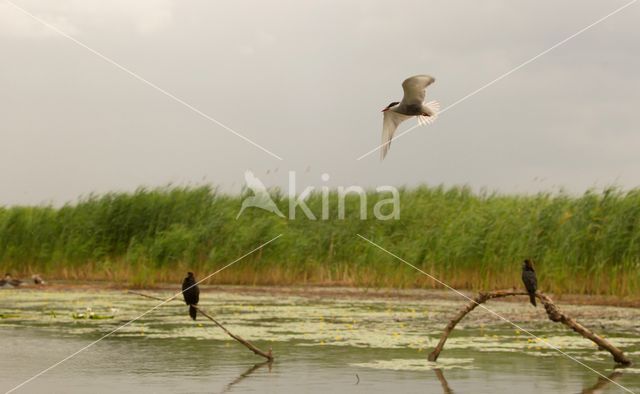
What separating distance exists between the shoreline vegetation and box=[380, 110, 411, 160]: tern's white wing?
623cm

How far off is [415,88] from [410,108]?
29cm

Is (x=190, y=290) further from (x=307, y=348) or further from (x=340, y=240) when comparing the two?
(x=340, y=240)

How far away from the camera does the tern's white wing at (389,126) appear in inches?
444

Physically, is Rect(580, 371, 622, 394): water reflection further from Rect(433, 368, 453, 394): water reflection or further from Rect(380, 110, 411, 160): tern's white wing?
Rect(380, 110, 411, 160): tern's white wing

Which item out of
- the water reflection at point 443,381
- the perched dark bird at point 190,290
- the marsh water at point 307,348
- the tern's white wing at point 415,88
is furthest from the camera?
the perched dark bird at point 190,290

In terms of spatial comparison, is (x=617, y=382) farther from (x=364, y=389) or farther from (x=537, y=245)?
(x=537, y=245)

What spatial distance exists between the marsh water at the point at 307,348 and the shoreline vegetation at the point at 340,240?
4.42ft

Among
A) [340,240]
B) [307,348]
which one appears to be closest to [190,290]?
[307,348]

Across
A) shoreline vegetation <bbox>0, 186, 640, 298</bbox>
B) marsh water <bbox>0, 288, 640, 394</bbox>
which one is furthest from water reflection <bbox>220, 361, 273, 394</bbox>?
shoreline vegetation <bbox>0, 186, 640, 298</bbox>

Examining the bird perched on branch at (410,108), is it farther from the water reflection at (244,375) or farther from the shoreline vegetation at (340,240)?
the shoreline vegetation at (340,240)

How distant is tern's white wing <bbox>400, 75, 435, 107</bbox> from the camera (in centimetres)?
1009

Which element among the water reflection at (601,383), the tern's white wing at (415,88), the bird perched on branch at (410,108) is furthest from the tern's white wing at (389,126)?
the water reflection at (601,383)

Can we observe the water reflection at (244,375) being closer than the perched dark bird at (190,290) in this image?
Yes

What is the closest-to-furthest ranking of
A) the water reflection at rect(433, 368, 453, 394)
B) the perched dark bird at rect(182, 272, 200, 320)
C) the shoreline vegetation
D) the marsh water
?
the water reflection at rect(433, 368, 453, 394), the marsh water, the perched dark bird at rect(182, 272, 200, 320), the shoreline vegetation
